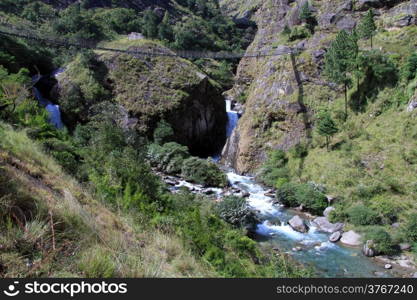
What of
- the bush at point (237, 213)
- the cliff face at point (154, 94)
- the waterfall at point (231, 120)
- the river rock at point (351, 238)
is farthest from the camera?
the waterfall at point (231, 120)

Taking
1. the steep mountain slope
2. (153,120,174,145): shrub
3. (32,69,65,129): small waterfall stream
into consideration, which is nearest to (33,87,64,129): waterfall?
(32,69,65,129): small waterfall stream

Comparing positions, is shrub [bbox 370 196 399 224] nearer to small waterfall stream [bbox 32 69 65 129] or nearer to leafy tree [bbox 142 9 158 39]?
small waterfall stream [bbox 32 69 65 129]

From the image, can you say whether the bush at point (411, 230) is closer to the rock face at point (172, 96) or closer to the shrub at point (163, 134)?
the shrub at point (163, 134)

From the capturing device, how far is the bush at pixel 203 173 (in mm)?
28578

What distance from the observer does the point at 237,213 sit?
19422 millimetres

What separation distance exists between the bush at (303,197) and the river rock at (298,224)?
95.2 inches

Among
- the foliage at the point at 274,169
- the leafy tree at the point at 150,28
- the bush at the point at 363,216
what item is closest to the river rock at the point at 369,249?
the bush at the point at 363,216

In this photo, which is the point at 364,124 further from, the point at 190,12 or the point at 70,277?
the point at 190,12

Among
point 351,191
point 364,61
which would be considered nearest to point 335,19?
point 364,61

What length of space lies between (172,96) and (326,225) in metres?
25.9

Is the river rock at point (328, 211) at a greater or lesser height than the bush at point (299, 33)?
lesser

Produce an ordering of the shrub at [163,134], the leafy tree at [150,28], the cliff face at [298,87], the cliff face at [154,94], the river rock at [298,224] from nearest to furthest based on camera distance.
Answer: the river rock at [298,224] → the cliff face at [298,87] → the shrub at [163,134] → the cliff face at [154,94] → the leafy tree at [150,28]

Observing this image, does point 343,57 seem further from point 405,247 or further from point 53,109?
point 53,109

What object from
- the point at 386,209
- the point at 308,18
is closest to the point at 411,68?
the point at 386,209
